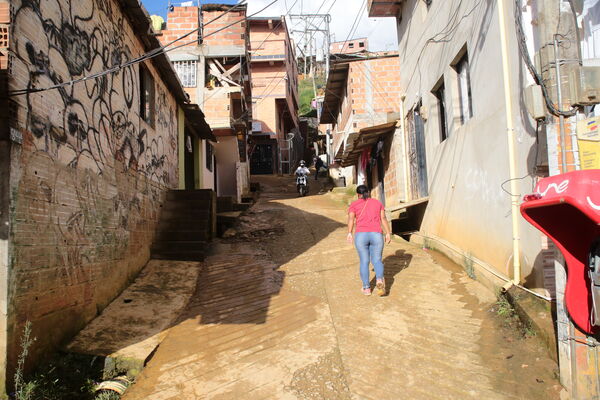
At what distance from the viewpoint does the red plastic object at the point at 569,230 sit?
3049 millimetres

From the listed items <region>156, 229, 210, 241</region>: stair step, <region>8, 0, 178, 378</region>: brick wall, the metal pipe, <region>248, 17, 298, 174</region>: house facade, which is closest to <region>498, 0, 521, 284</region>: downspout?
the metal pipe

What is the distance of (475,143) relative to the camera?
6.08 metres

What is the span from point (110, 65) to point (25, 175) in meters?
3.08

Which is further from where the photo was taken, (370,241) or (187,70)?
(187,70)

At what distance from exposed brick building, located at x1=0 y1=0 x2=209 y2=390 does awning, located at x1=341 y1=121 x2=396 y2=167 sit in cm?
699

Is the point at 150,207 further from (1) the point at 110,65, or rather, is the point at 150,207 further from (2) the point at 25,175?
(2) the point at 25,175

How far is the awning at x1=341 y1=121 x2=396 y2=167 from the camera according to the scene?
1219 cm

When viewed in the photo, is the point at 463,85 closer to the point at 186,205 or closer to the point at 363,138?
the point at 186,205

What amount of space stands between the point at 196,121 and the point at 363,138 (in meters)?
5.57

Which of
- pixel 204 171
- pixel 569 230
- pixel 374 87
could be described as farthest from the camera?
pixel 374 87

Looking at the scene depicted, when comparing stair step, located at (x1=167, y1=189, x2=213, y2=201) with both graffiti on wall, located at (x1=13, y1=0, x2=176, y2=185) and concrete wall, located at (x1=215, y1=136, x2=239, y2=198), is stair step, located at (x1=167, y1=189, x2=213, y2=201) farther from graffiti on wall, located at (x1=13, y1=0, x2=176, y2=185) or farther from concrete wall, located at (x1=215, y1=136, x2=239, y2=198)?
concrete wall, located at (x1=215, y1=136, x2=239, y2=198)

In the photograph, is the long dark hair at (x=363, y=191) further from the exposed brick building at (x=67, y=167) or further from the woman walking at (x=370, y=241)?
the exposed brick building at (x=67, y=167)

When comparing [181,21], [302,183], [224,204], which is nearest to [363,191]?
[224,204]

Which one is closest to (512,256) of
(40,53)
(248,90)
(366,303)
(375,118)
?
(366,303)
